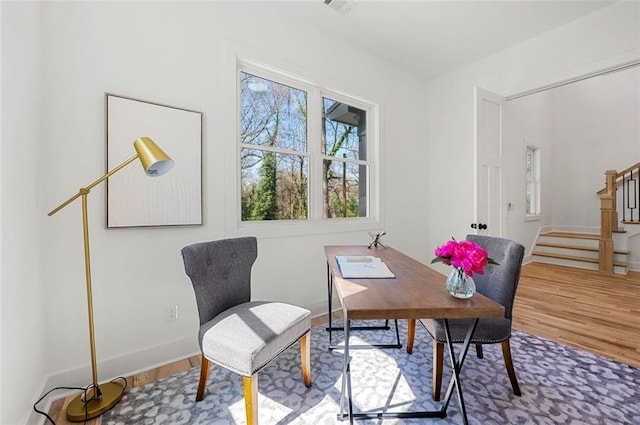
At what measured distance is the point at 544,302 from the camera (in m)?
3.16

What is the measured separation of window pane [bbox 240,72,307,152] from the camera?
8.00ft

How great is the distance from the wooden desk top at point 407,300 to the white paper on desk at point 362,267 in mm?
46

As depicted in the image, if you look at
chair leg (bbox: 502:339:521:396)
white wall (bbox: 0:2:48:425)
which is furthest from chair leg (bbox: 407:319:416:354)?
white wall (bbox: 0:2:48:425)

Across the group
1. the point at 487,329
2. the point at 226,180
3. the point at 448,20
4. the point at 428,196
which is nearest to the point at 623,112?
the point at 428,196

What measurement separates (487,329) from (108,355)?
231 centimetres

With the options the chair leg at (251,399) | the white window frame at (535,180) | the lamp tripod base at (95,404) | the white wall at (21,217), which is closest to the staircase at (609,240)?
the white window frame at (535,180)

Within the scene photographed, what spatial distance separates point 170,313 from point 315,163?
1.81 meters

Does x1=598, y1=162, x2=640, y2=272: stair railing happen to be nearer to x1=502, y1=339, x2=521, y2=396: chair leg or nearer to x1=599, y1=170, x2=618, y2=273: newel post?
x1=599, y1=170, x2=618, y2=273: newel post

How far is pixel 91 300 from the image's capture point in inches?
59.2

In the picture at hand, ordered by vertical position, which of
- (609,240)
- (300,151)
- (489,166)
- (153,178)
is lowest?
(609,240)

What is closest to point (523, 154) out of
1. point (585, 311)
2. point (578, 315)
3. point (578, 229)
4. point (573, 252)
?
point (573, 252)

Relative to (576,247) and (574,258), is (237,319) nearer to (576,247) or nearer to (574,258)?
(574,258)

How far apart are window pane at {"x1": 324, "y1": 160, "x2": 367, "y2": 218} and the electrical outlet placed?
161cm

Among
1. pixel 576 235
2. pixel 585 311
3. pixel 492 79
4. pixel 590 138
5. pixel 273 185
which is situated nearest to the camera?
pixel 273 185
